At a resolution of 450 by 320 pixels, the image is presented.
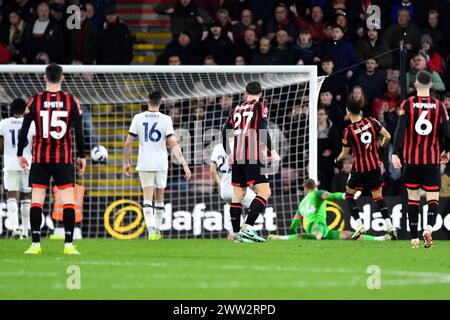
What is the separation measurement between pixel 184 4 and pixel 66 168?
1045 centimetres

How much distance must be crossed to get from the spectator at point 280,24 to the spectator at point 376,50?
1.48m

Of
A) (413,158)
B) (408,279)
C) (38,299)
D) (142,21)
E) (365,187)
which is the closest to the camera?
(38,299)

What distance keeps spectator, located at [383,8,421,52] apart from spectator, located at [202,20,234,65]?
2923 mm

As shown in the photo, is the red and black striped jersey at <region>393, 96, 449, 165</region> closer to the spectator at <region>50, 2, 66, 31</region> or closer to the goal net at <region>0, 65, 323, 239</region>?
the goal net at <region>0, 65, 323, 239</region>

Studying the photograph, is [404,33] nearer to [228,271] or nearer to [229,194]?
[229,194]

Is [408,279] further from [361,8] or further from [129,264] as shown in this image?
[361,8]

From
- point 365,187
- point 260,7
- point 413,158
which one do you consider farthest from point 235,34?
point 413,158

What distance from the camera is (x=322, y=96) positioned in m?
20.0

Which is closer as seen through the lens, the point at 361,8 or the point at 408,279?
the point at 408,279

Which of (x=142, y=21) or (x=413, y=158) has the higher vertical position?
(x=142, y=21)

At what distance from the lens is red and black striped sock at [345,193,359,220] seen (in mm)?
16398

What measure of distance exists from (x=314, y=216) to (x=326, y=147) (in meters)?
3.04

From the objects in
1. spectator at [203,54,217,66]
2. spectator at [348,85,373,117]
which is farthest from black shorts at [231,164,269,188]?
spectator at [203,54,217,66]

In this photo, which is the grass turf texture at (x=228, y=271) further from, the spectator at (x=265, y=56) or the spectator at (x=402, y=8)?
the spectator at (x=402, y=8)
